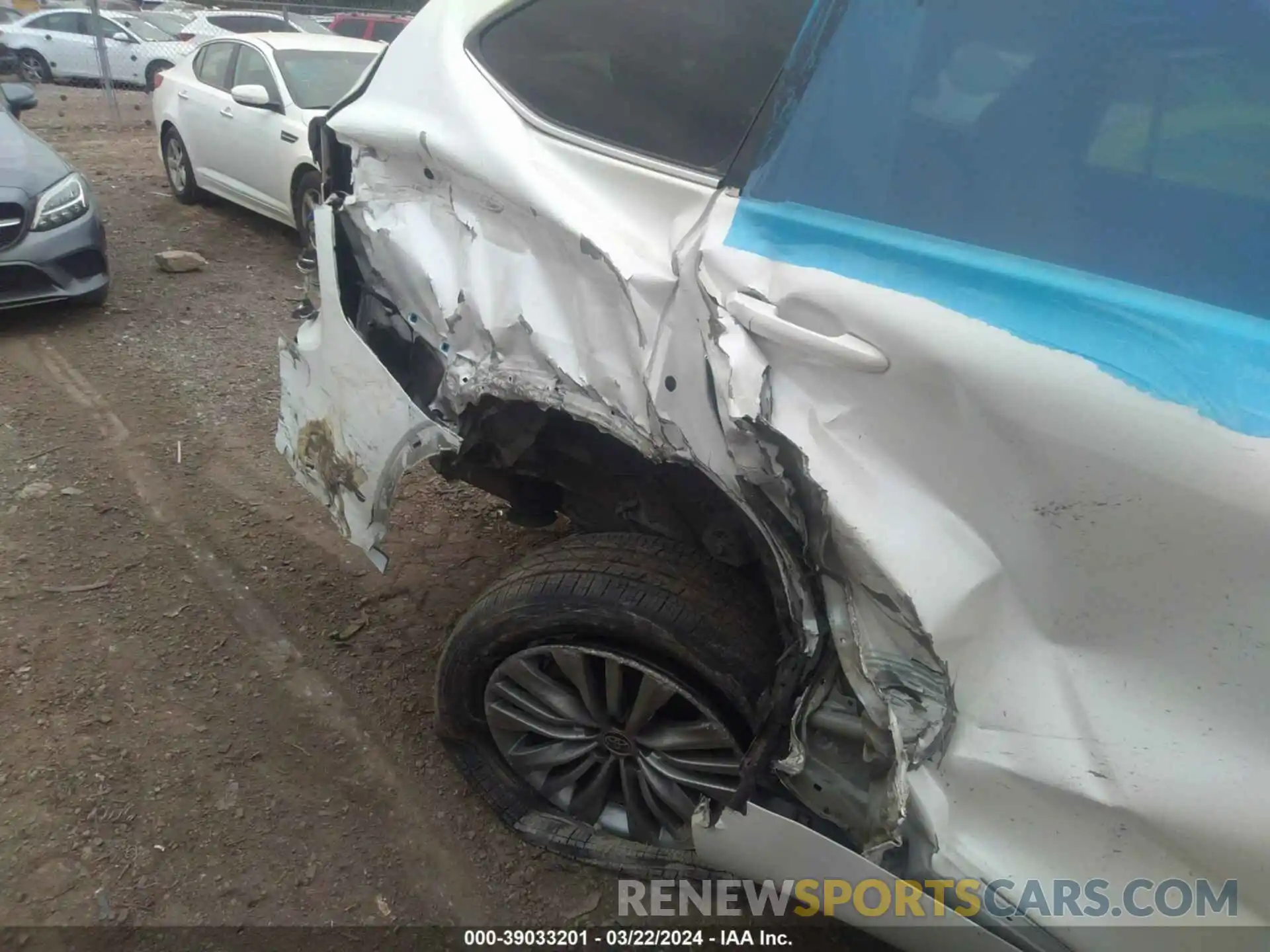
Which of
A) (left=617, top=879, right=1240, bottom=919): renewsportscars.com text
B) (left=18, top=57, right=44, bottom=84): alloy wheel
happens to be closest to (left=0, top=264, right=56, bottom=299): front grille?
(left=617, top=879, right=1240, bottom=919): renewsportscars.com text

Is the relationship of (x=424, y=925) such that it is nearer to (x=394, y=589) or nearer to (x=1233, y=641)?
(x=394, y=589)

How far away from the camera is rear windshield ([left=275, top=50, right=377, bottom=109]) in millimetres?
6164

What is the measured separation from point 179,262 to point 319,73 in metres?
1.79

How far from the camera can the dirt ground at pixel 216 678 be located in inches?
82.2

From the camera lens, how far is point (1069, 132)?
137 centimetres

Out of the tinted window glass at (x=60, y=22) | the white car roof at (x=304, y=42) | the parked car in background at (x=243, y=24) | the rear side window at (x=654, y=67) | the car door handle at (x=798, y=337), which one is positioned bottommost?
the tinted window glass at (x=60, y=22)

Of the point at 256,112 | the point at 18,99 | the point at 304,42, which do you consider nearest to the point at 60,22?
the point at 304,42

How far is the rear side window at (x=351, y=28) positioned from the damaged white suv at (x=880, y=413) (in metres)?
14.0

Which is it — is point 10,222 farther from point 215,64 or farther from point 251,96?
point 215,64

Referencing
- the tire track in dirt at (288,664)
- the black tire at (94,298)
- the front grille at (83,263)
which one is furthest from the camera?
the black tire at (94,298)

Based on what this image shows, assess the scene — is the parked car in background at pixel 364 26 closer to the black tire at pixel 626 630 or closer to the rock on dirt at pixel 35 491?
the rock on dirt at pixel 35 491

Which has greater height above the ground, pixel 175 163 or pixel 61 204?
pixel 61 204

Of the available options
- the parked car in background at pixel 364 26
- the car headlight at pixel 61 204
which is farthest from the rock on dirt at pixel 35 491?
the parked car in background at pixel 364 26

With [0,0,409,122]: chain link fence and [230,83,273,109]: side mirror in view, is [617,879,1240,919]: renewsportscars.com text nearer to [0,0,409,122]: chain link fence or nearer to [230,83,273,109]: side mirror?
[230,83,273,109]: side mirror
